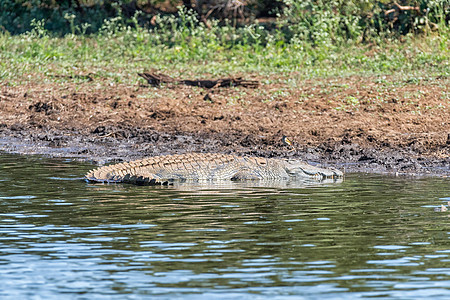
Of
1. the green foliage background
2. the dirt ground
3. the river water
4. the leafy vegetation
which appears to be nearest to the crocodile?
the river water

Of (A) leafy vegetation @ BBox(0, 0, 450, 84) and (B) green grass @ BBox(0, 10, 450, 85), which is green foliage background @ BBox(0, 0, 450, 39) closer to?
(A) leafy vegetation @ BBox(0, 0, 450, 84)

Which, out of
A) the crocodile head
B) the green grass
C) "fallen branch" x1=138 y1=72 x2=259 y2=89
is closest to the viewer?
the crocodile head

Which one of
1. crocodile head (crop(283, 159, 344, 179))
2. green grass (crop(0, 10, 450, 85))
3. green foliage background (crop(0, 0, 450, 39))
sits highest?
green foliage background (crop(0, 0, 450, 39))

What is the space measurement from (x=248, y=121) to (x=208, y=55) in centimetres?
535

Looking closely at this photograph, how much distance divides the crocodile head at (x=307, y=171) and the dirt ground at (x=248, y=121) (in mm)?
786

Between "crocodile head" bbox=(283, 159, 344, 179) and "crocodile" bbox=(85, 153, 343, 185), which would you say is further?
"crocodile head" bbox=(283, 159, 344, 179)

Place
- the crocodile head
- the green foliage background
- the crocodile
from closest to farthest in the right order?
1. the crocodile
2. the crocodile head
3. the green foliage background

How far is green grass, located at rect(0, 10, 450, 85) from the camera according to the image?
1623 cm

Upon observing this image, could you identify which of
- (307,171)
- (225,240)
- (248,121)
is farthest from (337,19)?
(225,240)

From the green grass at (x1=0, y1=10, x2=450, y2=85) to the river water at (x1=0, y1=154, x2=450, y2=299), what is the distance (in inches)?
262

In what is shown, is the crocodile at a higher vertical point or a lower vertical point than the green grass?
lower

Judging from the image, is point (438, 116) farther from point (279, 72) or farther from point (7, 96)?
point (7, 96)

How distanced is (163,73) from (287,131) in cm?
471

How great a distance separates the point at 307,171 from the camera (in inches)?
406
